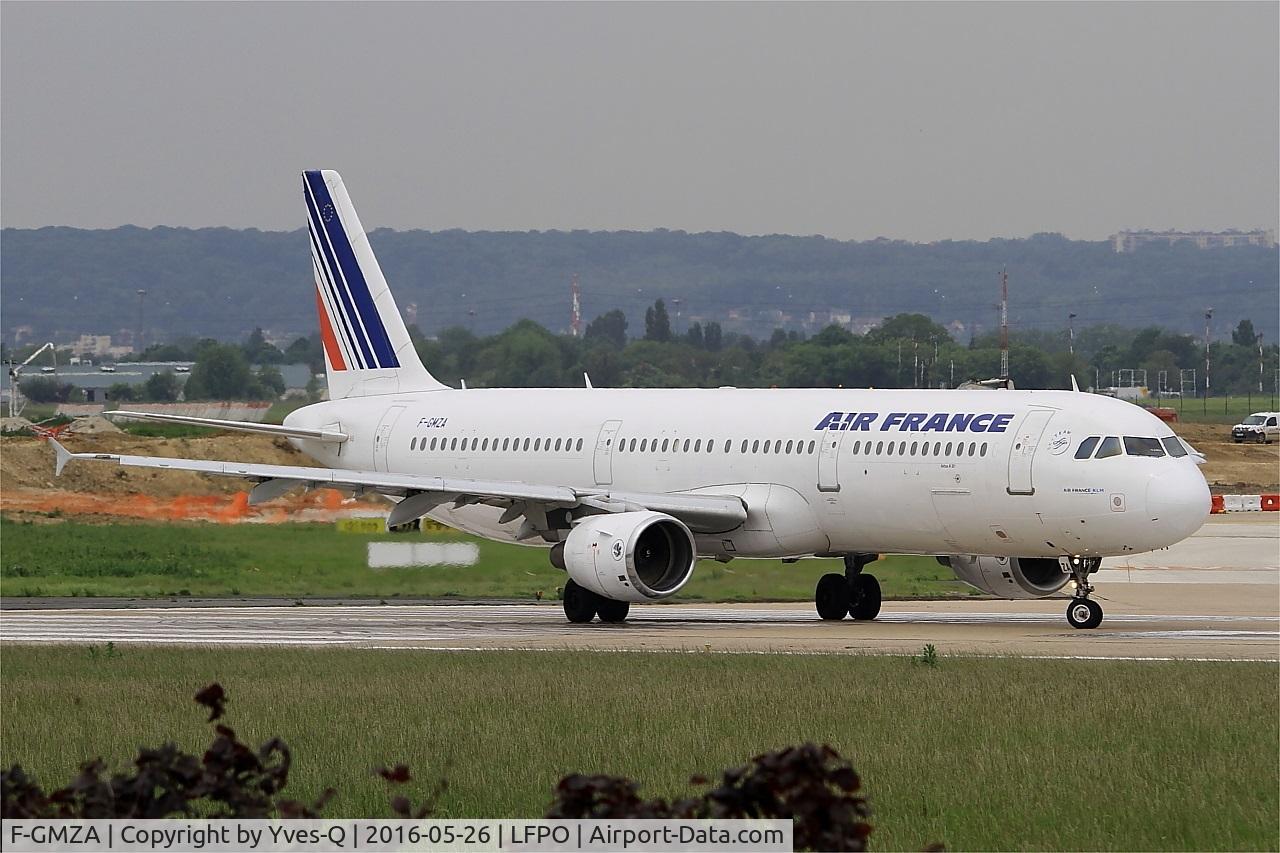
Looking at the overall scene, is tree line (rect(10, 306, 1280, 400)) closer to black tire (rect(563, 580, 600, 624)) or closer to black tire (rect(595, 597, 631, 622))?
black tire (rect(595, 597, 631, 622))

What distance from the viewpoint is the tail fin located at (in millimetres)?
41281

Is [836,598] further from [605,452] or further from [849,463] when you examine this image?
[605,452]

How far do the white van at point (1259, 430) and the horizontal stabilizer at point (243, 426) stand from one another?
76214 mm

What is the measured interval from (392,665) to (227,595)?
17.7 metres

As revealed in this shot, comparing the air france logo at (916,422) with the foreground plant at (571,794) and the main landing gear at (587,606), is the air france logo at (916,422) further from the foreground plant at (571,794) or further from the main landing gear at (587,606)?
the foreground plant at (571,794)

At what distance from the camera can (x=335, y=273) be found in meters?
42.1

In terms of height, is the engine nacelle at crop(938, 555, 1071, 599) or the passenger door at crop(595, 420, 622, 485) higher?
the passenger door at crop(595, 420, 622, 485)

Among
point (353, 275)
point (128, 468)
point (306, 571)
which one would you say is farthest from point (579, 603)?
point (128, 468)

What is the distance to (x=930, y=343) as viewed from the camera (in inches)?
3846

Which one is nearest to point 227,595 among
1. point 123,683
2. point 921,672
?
A: point 123,683

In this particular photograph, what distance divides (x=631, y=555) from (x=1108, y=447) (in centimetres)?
709

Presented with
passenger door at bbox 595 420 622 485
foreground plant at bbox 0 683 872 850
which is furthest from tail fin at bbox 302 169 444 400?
foreground plant at bbox 0 683 872 850

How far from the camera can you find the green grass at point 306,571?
39.3 meters

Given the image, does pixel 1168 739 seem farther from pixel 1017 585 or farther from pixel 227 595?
pixel 227 595
